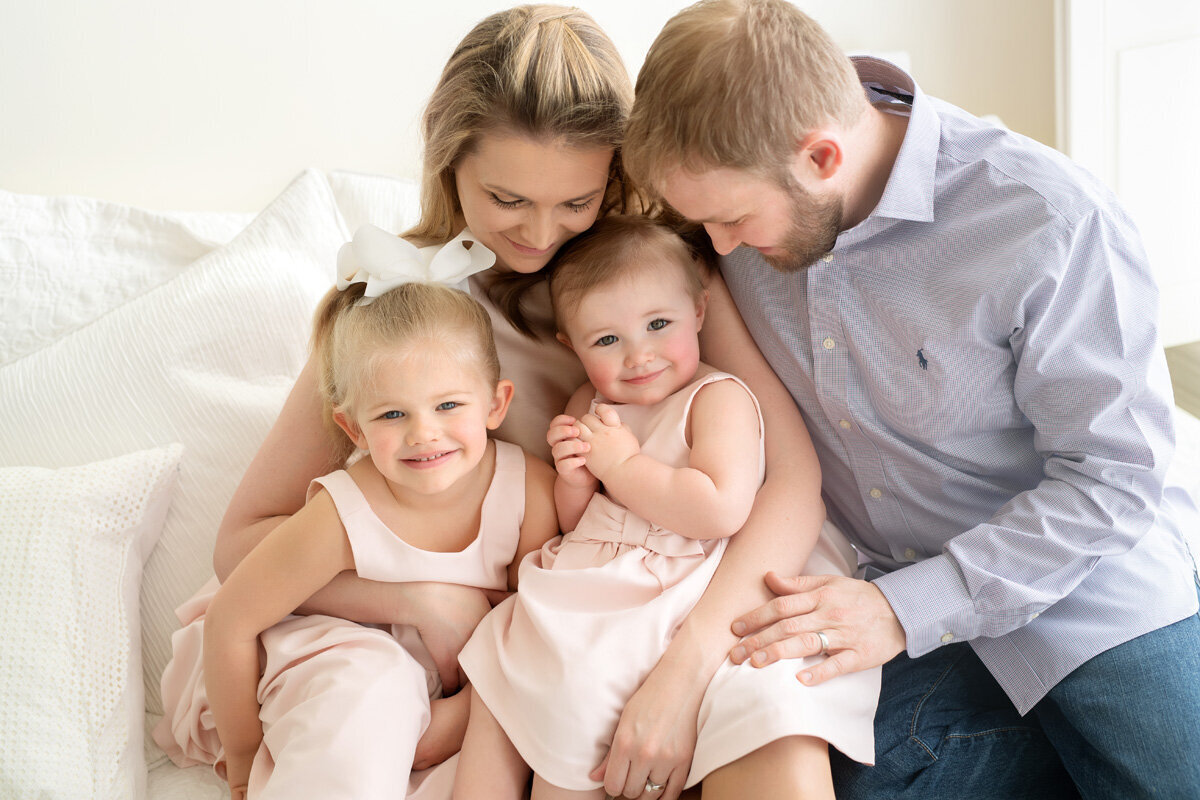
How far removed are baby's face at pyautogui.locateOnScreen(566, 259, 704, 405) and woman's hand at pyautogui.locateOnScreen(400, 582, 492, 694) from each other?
38 cm

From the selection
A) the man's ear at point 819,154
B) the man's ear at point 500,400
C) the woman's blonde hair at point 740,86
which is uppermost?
the woman's blonde hair at point 740,86

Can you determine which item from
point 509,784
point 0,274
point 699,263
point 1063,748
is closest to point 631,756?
point 509,784

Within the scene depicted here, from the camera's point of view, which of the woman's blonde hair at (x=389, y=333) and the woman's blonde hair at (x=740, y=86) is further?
the woman's blonde hair at (x=389, y=333)

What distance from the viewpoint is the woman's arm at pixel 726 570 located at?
1.13 m

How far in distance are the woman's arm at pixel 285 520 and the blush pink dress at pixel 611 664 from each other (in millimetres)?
56

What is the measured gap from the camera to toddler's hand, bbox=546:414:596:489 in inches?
53.0

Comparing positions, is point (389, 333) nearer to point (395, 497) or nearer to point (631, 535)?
point (395, 497)

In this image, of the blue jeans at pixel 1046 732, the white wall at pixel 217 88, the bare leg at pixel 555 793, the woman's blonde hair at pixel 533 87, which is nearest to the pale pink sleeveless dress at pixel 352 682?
the bare leg at pixel 555 793

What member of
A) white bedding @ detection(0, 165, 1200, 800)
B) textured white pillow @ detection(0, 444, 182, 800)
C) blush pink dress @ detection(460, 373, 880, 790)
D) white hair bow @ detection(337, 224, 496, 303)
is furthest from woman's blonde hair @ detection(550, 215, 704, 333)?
textured white pillow @ detection(0, 444, 182, 800)

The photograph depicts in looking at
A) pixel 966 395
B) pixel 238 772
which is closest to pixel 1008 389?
pixel 966 395

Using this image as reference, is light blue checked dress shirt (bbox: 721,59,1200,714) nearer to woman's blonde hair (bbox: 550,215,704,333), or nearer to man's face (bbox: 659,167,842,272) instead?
man's face (bbox: 659,167,842,272)

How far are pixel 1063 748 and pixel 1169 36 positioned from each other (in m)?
2.05

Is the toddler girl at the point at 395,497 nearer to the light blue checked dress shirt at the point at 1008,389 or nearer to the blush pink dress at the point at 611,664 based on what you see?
the blush pink dress at the point at 611,664

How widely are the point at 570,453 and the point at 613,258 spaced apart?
302 millimetres
